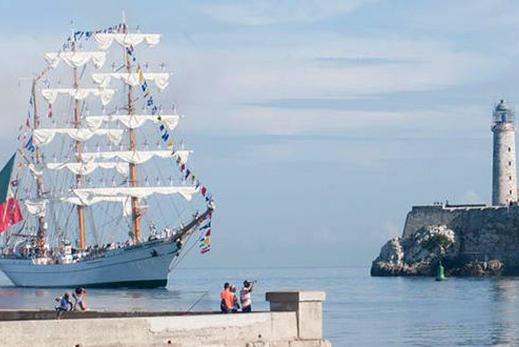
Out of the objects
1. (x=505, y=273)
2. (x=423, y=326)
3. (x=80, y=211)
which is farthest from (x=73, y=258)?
(x=423, y=326)

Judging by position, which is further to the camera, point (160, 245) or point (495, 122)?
point (495, 122)

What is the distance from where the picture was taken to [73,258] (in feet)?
377

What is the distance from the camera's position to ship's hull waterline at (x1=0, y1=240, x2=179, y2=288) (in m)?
108

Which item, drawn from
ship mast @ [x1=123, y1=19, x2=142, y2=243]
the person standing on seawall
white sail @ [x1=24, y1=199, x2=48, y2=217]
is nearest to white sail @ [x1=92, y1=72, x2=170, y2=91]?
ship mast @ [x1=123, y1=19, x2=142, y2=243]

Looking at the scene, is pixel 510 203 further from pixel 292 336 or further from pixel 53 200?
pixel 292 336

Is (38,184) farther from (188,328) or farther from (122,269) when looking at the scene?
(188,328)

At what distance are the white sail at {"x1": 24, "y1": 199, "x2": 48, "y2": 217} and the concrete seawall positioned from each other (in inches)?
3586

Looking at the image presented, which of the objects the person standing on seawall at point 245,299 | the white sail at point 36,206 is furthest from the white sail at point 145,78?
the person standing on seawall at point 245,299

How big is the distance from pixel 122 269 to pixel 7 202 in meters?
10.4

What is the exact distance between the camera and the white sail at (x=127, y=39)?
366 feet

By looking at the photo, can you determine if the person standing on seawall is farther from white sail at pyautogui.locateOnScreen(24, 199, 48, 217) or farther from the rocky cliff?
the rocky cliff

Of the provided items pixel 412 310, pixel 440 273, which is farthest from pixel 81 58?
pixel 412 310

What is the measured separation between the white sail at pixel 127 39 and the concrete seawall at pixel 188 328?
283 feet

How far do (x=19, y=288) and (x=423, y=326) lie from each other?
67.5 m
